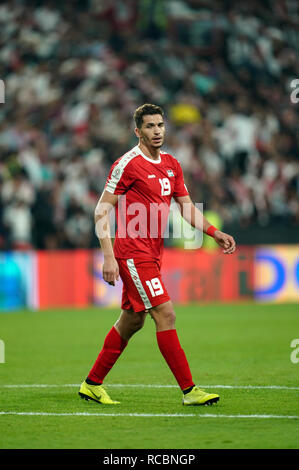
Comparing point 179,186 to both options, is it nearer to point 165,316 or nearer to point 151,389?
point 165,316

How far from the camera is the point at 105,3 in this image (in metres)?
23.4

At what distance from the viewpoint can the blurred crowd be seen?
1808 cm

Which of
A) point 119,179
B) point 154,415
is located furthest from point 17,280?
point 154,415

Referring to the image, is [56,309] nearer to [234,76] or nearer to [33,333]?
[33,333]

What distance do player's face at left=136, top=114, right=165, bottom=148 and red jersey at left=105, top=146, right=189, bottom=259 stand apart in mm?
141

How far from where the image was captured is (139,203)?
693 centimetres

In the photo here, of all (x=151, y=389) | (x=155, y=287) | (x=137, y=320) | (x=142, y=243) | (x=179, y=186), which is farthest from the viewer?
(x=151, y=389)

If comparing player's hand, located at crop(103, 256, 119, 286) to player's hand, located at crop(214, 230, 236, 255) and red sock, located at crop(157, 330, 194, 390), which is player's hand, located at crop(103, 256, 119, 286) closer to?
red sock, located at crop(157, 330, 194, 390)

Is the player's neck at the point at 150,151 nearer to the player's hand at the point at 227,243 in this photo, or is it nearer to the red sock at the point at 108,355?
the player's hand at the point at 227,243

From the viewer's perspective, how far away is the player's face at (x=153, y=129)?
22.9ft

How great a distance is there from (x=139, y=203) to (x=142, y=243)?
30cm

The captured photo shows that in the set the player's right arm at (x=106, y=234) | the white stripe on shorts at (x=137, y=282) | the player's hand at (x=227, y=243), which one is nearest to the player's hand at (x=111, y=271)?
the player's right arm at (x=106, y=234)

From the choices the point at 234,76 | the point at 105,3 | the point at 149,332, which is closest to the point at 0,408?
the point at 149,332

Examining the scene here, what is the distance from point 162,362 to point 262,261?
27.2 feet
